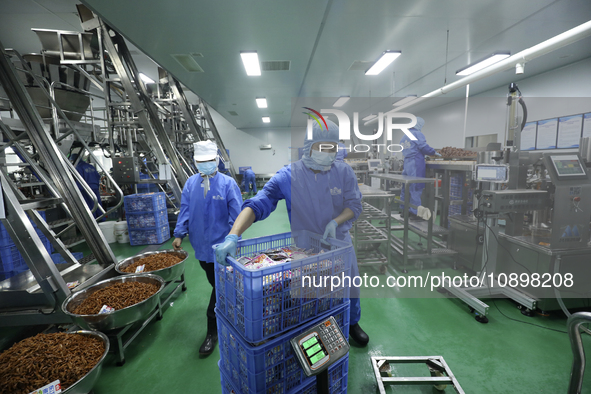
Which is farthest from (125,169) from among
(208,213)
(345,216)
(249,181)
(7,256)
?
(249,181)

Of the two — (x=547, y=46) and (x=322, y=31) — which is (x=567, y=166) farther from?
(x=322, y=31)

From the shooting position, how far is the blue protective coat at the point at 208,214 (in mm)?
1989

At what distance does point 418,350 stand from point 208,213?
2.00 metres

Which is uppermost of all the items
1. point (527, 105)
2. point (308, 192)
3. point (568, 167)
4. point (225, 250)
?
point (527, 105)

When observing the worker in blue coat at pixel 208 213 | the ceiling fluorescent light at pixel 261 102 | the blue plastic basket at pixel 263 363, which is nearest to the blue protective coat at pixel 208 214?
the worker in blue coat at pixel 208 213

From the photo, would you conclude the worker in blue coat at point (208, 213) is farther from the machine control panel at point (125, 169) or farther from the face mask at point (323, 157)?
the machine control panel at point (125, 169)

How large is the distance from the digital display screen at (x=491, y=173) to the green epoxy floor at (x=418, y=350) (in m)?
Result: 1.30

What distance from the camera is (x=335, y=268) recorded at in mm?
1129

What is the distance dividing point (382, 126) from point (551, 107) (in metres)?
6.21

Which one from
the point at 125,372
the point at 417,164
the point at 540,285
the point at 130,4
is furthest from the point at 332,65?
the point at 125,372

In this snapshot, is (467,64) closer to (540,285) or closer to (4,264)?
(540,285)

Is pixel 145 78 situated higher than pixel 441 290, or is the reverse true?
pixel 145 78

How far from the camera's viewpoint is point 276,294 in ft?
3.11

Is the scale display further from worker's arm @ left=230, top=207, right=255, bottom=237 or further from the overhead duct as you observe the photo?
worker's arm @ left=230, top=207, right=255, bottom=237
